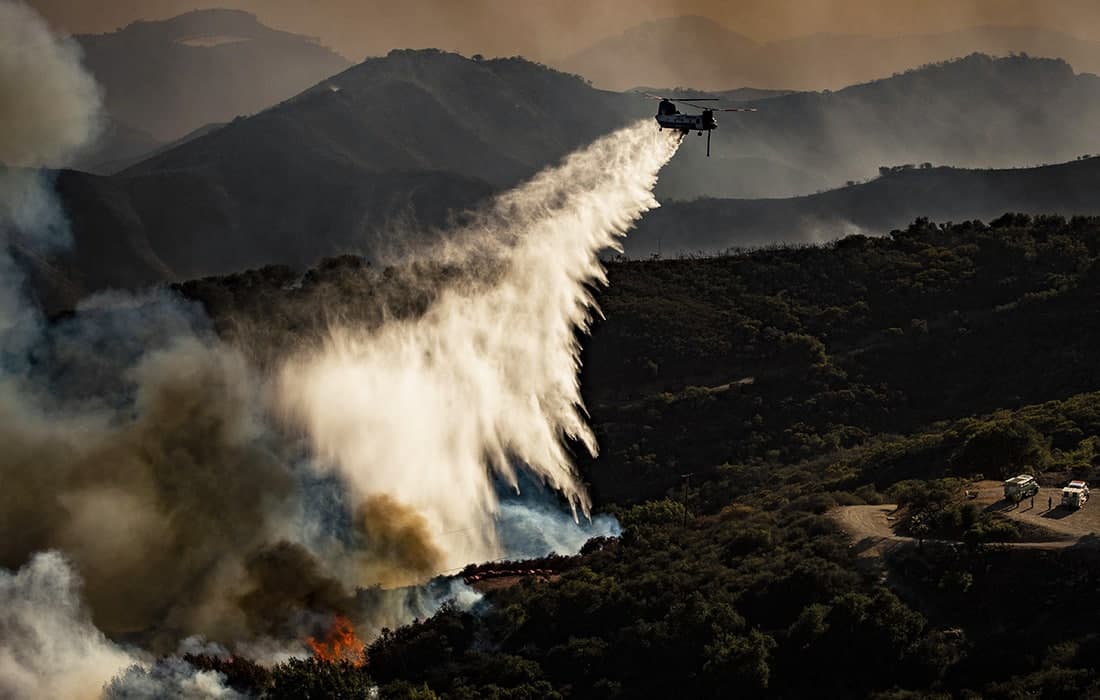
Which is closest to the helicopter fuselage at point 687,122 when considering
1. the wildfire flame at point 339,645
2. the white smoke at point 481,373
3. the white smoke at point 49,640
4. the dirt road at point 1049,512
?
the white smoke at point 481,373

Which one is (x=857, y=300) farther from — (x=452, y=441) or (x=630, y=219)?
(x=452, y=441)

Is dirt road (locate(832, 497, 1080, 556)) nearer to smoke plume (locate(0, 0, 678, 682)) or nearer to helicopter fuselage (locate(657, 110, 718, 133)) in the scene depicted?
smoke plume (locate(0, 0, 678, 682))

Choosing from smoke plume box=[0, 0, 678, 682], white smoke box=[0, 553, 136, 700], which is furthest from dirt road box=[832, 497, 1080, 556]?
white smoke box=[0, 553, 136, 700]

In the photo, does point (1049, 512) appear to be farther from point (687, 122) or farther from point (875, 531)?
point (687, 122)

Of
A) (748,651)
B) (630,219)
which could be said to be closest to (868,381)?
(630,219)

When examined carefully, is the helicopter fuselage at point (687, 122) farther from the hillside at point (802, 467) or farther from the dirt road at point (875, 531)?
the dirt road at point (875, 531)

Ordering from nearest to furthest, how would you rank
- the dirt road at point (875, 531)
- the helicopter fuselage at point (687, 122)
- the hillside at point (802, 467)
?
the hillside at point (802, 467) → the dirt road at point (875, 531) → the helicopter fuselage at point (687, 122)
